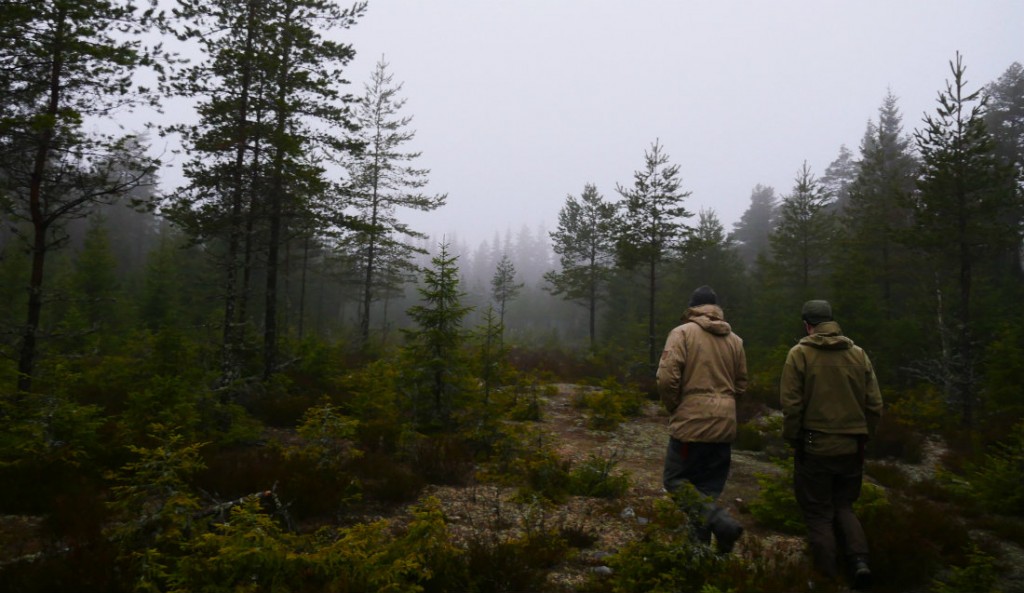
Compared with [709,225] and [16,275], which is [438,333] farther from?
[709,225]

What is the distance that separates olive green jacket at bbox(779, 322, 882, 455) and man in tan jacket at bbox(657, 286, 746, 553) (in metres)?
0.51

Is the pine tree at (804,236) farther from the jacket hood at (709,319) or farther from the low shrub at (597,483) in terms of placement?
the jacket hood at (709,319)

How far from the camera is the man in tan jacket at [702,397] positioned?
466cm

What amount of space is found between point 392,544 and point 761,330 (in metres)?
23.9

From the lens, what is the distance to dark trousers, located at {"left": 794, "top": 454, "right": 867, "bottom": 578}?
441cm

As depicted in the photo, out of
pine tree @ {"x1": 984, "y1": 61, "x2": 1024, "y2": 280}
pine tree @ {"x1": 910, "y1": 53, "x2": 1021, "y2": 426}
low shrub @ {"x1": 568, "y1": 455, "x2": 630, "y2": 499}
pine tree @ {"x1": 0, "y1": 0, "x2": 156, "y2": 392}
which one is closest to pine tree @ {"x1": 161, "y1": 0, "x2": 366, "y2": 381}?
pine tree @ {"x1": 0, "y1": 0, "x2": 156, "y2": 392}

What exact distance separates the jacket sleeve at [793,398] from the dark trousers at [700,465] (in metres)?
0.60

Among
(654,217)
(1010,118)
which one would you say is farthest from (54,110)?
(1010,118)

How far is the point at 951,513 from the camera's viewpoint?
20.2 feet

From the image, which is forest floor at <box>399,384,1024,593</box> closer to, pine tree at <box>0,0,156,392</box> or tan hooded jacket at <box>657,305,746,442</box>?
tan hooded jacket at <box>657,305,746,442</box>

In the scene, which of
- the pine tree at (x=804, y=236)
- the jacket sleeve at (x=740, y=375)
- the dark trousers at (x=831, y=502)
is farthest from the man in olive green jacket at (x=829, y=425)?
the pine tree at (x=804, y=236)

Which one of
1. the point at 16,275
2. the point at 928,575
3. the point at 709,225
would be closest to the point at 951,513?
the point at 928,575

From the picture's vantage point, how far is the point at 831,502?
15.2 feet

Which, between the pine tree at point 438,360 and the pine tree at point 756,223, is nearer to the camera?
the pine tree at point 438,360
